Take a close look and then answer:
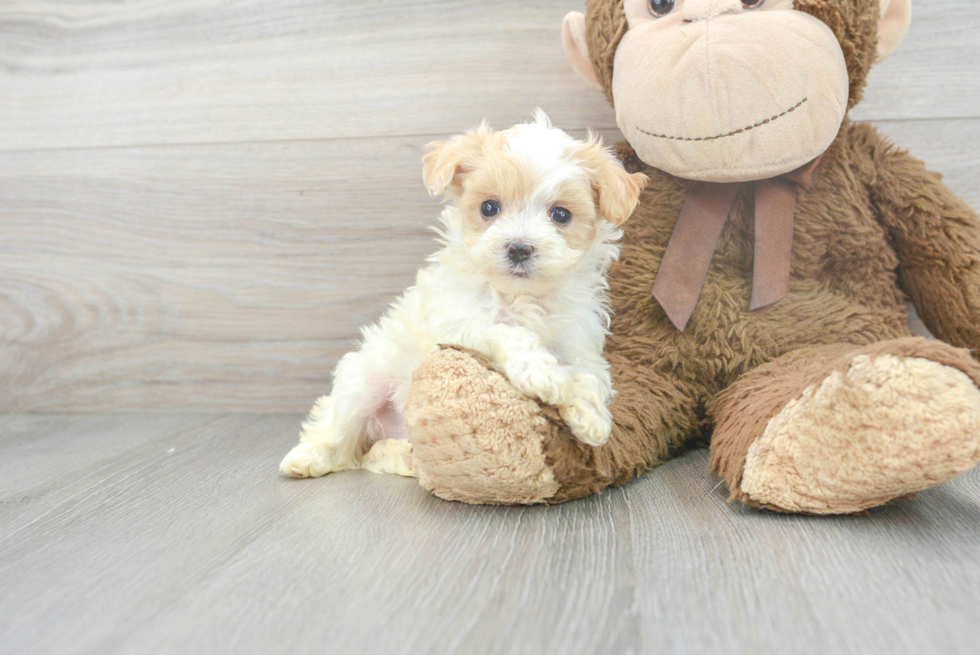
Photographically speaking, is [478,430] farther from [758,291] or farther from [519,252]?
[758,291]

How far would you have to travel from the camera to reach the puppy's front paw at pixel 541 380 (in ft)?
3.15

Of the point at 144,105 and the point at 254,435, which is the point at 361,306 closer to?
the point at 254,435

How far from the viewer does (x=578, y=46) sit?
1.34 meters

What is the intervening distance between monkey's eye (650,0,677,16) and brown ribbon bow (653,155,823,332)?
30 centimetres

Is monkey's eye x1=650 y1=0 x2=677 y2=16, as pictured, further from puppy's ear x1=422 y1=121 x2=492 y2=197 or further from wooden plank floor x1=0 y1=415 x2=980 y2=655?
wooden plank floor x1=0 y1=415 x2=980 y2=655

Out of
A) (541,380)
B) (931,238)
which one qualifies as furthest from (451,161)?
(931,238)

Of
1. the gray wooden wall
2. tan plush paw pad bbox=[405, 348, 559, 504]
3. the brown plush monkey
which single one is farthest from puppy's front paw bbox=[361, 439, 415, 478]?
the gray wooden wall

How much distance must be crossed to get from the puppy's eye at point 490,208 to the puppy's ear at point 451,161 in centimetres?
6

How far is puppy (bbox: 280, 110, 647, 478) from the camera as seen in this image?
3.39 ft

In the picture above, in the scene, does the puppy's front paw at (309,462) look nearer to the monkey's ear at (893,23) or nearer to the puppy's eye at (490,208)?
the puppy's eye at (490,208)

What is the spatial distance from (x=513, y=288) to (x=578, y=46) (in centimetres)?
55

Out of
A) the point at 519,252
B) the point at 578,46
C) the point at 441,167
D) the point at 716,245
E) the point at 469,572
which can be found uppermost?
the point at 578,46

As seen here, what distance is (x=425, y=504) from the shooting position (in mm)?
1056

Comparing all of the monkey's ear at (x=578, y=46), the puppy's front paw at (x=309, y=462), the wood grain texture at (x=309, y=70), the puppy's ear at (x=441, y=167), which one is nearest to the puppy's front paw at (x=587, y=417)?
the puppy's ear at (x=441, y=167)
